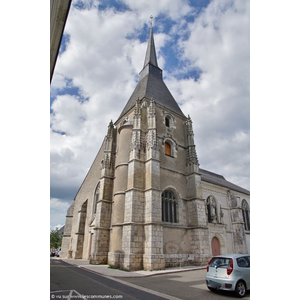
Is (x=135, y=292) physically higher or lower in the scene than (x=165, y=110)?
lower

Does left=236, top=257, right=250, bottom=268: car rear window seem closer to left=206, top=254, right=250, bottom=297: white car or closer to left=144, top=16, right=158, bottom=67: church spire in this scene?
left=206, top=254, right=250, bottom=297: white car

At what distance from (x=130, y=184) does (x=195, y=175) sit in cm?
585

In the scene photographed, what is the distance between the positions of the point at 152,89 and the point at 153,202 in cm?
1220

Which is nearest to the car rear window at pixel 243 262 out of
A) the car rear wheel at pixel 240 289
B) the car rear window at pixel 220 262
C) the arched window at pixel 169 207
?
the car rear window at pixel 220 262

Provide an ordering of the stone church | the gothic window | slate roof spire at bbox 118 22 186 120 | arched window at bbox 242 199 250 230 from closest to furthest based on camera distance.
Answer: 1. the stone church
2. slate roof spire at bbox 118 22 186 120
3. the gothic window
4. arched window at bbox 242 199 250 230

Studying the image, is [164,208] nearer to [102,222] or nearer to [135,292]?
[102,222]

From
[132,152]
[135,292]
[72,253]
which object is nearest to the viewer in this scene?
[135,292]

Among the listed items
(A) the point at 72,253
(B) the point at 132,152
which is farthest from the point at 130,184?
(A) the point at 72,253

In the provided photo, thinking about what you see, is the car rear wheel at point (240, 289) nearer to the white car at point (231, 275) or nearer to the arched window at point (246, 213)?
the white car at point (231, 275)

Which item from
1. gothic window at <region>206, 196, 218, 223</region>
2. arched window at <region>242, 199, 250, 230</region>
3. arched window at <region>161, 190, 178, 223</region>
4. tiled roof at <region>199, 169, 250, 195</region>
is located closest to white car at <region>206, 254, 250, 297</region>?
arched window at <region>161, 190, 178, 223</region>

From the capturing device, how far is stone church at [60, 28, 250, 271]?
13375mm

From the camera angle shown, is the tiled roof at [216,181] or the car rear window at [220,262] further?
the tiled roof at [216,181]

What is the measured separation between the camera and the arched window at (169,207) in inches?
593

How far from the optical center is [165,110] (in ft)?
63.2
